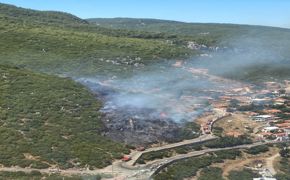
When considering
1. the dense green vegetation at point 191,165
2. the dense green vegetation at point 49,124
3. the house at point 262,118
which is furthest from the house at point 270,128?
the dense green vegetation at point 49,124

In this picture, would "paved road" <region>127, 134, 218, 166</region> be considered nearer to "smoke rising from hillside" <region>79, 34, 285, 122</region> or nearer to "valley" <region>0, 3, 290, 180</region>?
"valley" <region>0, 3, 290, 180</region>

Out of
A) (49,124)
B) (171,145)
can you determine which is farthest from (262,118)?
(49,124)

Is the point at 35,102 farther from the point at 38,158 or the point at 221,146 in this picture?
the point at 221,146

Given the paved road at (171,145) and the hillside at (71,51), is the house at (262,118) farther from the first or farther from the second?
the hillside at (71,51)

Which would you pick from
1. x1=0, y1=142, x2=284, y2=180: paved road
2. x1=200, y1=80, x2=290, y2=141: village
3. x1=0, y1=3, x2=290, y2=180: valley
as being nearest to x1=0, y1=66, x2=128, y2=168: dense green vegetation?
x1=0, y1=3, x2=290, y2=180: valley

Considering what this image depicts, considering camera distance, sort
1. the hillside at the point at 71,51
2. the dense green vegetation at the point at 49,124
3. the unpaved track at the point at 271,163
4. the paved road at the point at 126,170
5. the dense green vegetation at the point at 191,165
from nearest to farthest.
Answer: the paved road at the point at 126,170
the dense green vegetation at the point at 191,165
the dense green vegetation at the point at 49,124
the unpaved track at the point at 271,163
the hillside at the point at 71,51

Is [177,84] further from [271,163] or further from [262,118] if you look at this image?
[271,163]

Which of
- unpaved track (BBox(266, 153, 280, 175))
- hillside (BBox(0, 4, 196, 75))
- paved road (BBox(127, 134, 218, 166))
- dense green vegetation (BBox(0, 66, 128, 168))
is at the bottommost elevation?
unpaved track (BBox(266, 153, 280, 175))
